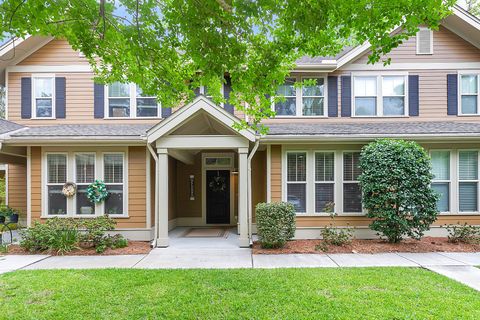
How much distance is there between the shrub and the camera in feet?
23.7

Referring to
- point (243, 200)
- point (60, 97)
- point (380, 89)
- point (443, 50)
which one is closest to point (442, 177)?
point (380, 89)

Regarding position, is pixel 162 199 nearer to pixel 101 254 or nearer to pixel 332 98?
pixel 101 254

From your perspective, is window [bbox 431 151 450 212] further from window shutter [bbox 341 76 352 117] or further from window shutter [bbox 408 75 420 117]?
window shutter [bbox 341 76 352 117]

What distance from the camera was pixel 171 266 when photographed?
6008mm

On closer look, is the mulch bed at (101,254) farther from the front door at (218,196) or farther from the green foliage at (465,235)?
the green foliage at (465,235)

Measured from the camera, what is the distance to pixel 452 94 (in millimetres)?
9625

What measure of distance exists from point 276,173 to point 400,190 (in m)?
3.26

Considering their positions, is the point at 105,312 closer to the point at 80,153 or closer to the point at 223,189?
the point at 80,153

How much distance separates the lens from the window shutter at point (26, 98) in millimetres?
9641

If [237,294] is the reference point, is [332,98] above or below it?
above

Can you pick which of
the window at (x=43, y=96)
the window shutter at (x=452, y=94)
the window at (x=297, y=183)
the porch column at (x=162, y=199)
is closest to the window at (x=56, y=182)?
the window at (x=43, y=96)

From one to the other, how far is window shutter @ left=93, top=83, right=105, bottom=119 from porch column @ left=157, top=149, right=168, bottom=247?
3.44 m

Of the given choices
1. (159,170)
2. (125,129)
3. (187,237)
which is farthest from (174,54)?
(187,237)

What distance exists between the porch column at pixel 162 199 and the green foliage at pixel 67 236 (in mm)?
1031
